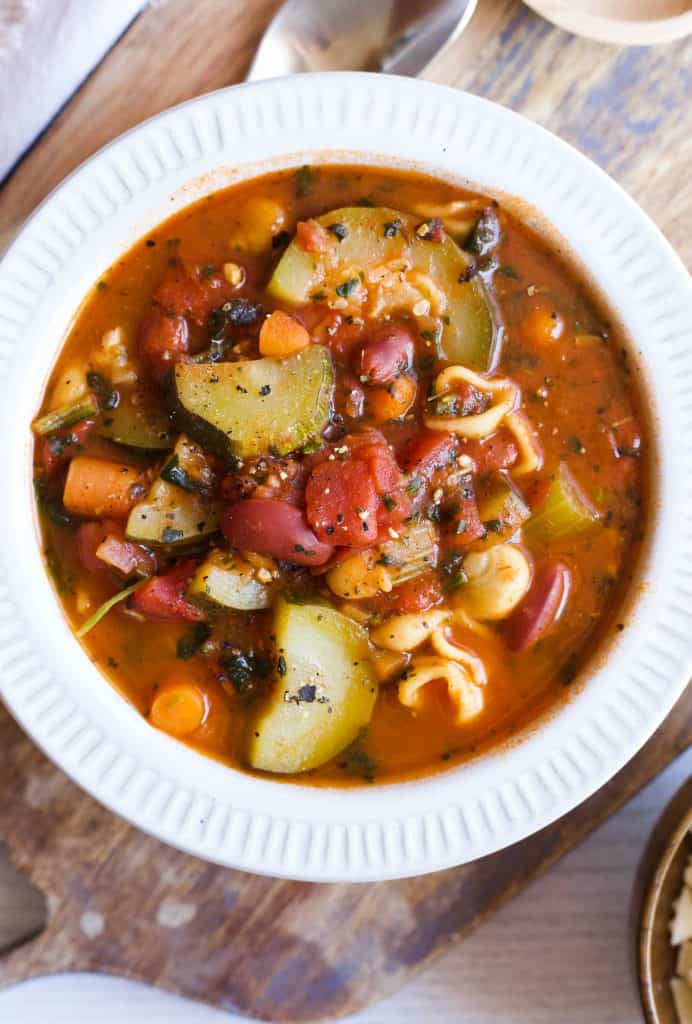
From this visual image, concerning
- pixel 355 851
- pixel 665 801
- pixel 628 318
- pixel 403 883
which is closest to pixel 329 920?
pixel 403 883

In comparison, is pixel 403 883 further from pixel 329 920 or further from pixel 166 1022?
pixel 166 1022

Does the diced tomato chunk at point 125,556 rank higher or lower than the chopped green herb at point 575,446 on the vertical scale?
lower

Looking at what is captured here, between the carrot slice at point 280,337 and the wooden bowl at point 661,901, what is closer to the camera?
the carrot slice at point 280,337

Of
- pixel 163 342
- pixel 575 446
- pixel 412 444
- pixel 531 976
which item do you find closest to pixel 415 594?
pixel 412 444

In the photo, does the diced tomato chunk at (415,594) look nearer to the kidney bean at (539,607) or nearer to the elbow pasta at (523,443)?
the kidney bean at (539,607)

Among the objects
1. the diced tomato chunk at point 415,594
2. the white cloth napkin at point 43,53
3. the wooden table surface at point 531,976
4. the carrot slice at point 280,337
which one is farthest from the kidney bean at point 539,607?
the white cloth napkin at point 43,53

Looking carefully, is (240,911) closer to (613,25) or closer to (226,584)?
(226,584)

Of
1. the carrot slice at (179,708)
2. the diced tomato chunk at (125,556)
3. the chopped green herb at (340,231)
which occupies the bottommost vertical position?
the carrot slice at (179,708)
